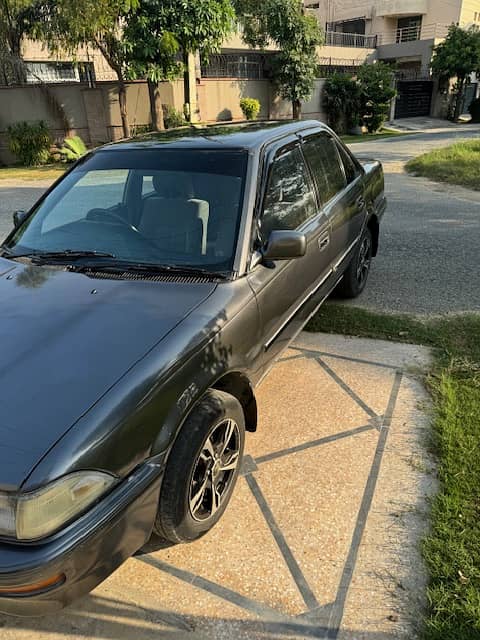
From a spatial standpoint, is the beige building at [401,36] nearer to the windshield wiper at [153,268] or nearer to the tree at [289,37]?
the tree at [289,37]

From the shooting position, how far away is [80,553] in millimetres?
1644

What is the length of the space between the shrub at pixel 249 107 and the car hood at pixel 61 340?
2207cm

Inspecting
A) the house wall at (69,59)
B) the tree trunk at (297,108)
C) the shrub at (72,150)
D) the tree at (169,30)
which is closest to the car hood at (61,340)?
the tree at (169,30)

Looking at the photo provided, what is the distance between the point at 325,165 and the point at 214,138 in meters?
1.21

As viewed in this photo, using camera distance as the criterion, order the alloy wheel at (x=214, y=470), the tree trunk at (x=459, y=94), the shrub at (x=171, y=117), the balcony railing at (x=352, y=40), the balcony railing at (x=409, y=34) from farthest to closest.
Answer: the balcony railing at (x=409, y=34) → the balcony railing at (x=352, y=40) → the tree trunk at (x=459, y=94) → the shrub at (x=171, y=117) → the alloy wheel at (x=214, y=470)

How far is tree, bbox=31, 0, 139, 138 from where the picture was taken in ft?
43.3

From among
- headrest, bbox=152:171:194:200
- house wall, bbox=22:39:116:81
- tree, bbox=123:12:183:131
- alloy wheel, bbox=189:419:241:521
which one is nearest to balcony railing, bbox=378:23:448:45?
house wall, bbox=22:39:116:81

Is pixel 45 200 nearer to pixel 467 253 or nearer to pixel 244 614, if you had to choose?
pixel 244 614

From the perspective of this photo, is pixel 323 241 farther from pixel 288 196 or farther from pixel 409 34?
pixel 409 34

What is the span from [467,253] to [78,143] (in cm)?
1474

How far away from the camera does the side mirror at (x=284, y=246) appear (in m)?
2.66

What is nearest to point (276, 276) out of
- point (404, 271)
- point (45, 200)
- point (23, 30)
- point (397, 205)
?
point (45, 200)

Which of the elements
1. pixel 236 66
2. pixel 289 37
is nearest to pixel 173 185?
pixel 289 37

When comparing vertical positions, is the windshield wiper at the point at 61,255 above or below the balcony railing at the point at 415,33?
below
